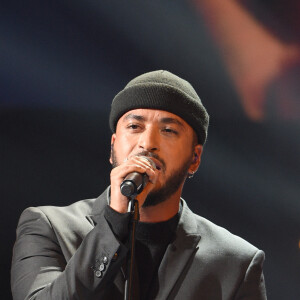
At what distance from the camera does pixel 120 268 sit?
170 cm

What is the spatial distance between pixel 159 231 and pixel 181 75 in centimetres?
107

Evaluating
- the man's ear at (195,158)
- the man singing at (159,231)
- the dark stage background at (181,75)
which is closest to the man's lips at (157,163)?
the man singing at (159,231)

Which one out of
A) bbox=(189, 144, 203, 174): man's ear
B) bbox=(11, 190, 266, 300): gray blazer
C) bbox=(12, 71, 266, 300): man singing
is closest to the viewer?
bbox=(11, 190, 266, 300): gray blazer

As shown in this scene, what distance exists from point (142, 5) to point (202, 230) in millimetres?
1333

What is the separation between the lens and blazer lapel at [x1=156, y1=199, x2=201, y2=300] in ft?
6.45

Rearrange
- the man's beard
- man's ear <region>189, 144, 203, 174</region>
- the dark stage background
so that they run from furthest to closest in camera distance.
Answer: the dark stage background
man's ear <region>189, 144, 203, 174</region>
the man's beard

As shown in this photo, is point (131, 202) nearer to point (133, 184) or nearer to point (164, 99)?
point (133, 184)

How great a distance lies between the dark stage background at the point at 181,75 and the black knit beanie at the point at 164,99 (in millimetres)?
510

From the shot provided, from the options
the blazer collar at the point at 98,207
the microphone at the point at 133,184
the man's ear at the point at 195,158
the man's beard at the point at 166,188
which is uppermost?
the microphone at the point at 133,184

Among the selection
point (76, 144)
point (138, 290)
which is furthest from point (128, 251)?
point (76, 144)

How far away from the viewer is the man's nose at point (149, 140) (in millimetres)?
1944

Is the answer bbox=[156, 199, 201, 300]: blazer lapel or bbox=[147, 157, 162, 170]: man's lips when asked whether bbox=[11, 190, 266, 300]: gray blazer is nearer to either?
bbox=[156, 199, 201, 300]: blazer lapel

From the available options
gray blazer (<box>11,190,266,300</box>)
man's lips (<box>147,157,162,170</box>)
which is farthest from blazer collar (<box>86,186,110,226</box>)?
man's lips (<box>147,157,162,170</box>)

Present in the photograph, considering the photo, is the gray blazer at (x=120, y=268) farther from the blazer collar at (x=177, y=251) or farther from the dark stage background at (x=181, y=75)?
the dark stage background at (x=181, y=75)
